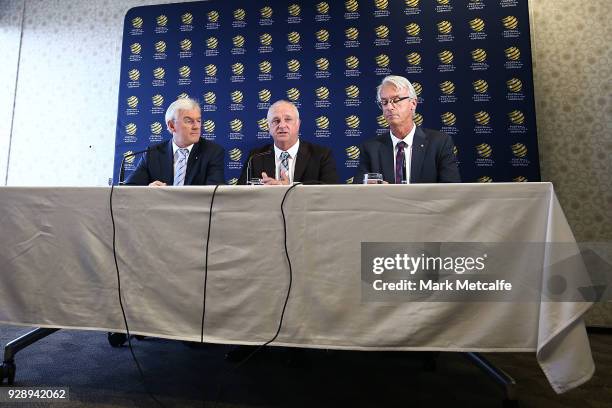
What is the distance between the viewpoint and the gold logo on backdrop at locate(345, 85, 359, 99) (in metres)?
2.86

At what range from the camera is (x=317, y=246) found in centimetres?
110

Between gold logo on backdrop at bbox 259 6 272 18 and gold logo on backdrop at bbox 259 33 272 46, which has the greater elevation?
gold logo on backdrop at bbox 259 6 272 18

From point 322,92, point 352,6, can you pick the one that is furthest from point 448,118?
point 352,6

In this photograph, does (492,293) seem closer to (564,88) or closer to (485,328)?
(485,328)

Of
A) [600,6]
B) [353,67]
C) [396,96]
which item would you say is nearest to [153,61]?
[353,67]

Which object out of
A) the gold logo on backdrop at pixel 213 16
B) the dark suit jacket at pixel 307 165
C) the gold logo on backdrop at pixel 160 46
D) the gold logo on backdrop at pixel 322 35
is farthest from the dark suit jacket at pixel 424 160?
the gold logo on backdrop at pixel 160 46

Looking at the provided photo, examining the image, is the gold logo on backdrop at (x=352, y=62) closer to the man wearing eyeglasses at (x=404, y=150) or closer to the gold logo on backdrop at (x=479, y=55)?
the gold logo on backdrop at (x=479, y=55)

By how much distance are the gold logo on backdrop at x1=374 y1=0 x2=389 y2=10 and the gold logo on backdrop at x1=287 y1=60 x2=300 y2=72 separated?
74 cm

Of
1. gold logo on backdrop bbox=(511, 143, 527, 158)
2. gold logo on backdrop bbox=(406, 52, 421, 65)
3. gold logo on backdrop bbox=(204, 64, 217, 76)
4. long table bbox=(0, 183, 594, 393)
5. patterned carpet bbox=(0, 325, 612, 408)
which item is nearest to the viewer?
long table bbox=(0, 183, 594, 393)

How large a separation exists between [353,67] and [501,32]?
1.07 m

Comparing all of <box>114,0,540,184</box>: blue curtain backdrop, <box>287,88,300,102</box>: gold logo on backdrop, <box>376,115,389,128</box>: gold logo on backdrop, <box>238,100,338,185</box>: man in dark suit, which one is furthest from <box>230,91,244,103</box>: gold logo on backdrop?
<box>376,115,389,128</box>: gold logo on backdrop

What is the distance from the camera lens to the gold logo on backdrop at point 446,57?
108 inches

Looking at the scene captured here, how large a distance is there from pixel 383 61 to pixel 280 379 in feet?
7.68

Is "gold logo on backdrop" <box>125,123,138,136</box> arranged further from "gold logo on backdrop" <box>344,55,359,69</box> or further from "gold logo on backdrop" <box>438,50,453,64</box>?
"gold logo on backdrop" <box>438,50,453,64</box>
